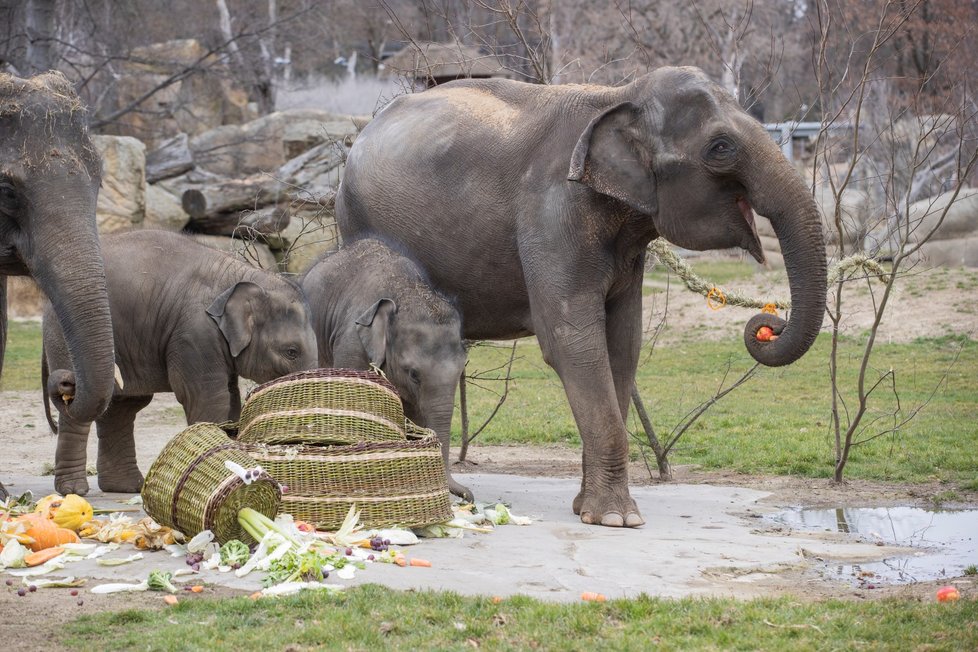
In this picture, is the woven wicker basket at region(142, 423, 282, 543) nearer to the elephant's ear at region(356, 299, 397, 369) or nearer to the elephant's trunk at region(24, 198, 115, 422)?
the elephant's trunk at region(24, 198, 115, 422)

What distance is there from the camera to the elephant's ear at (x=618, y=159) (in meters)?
7.34

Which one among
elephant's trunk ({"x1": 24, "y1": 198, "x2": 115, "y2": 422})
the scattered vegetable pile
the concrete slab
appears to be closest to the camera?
the scattered vegetable pile

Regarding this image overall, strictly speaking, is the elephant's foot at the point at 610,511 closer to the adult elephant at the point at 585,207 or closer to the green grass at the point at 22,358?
the adult elephant at the point at 585,207

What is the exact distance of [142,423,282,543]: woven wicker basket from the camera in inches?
244

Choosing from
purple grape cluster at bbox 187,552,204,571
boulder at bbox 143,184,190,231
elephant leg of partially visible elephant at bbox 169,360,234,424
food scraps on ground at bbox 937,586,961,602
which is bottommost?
purple grape cluster at bbox 187,552,204,571

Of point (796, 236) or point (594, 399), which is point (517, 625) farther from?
point (796, 236)

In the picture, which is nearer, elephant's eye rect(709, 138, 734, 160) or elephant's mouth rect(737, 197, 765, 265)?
elephant's eye rect(709, 138, 734, 160)

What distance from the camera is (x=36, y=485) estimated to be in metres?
9.20

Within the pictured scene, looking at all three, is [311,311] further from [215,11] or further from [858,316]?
[215,11]

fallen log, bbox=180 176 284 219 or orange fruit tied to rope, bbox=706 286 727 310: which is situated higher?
fallen log, bbox=180 176 284 219

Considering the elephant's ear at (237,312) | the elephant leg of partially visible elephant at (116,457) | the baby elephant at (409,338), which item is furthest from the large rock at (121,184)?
the baby elephant at (409,338)

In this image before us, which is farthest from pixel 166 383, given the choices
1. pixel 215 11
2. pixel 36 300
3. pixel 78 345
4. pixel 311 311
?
pixel 215 11

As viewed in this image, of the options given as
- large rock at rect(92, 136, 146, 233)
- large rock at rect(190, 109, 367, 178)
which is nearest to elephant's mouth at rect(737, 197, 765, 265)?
large rock at rect(92, 136, 146, 233)

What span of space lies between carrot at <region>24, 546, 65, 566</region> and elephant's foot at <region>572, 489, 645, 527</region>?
2958 mm
